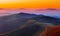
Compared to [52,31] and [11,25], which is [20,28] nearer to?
[11,25]

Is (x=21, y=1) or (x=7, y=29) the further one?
(x=21, y=1)

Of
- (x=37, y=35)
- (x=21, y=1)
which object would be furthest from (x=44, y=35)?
(x=21, y=1)

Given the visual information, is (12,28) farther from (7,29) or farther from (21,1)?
(21,1)

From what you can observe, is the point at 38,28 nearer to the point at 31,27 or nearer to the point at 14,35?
the point at 31,27

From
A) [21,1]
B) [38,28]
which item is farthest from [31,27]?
[21,1]

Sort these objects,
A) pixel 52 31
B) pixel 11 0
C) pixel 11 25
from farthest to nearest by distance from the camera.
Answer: pixel 11 0, pixel 11 25, pixel 52 31

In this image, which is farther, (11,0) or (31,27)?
(11,0)

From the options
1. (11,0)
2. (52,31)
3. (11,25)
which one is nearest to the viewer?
(52,31)
